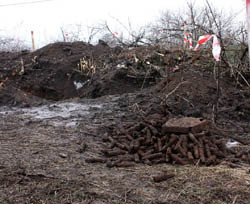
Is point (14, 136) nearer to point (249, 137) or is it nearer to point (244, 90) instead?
point (249, 137)

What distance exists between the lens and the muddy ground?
9.61 ft

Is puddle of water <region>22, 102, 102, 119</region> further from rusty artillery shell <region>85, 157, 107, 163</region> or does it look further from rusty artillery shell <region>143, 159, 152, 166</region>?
rusty artillery shell <region>143, 159, 152, 166</region>

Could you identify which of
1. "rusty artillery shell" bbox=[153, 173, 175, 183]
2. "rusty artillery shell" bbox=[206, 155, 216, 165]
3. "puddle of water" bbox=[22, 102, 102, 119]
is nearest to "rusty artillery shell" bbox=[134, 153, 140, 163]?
"rusty artillery shell" bbox=[153, 173, 175, 183]

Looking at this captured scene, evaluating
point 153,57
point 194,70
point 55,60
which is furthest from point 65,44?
point 194,70

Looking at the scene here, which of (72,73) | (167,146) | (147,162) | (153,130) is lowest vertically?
(147,162)

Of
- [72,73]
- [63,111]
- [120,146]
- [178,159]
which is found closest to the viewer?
[178,159]

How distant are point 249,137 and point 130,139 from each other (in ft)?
6.97

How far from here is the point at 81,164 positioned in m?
3.84

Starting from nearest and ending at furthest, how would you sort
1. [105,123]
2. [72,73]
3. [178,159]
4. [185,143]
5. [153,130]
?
[178,159]
[185,143]
[153,130]
[105,123]
[72,73]

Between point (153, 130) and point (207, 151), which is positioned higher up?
point (153, 130)

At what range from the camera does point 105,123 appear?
6.18 m

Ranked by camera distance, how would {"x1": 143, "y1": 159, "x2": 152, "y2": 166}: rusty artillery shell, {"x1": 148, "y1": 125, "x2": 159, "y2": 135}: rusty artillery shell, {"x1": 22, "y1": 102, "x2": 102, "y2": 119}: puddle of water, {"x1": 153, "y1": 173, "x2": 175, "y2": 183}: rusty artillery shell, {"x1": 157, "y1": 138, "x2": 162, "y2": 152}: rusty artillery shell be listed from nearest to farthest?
1. {"x1": 153, "y1": 173, "x2": 175, "y2": 183}: rusty artillery shell
2. {"x1": 143, "y1": 159, "x2": 152, "y2": 166}: rusty artillery shell
3. {"x1": 157, "y1": 138, "x2": 162, "y2": 152}: rusty artillery shell
4. {"x1": 148, "y1": 125, "x2": 159, "y2": 135}: rusty artillery shell
5. {"x1": 22, "y1": 102, "x2": 102, "y2": 119}: puddle of water

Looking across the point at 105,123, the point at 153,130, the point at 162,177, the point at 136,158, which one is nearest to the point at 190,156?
the point at 136,158

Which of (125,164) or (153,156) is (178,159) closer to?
(153,156)
